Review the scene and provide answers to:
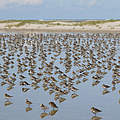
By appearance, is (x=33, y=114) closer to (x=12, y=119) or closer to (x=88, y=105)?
(x=12, y=119)

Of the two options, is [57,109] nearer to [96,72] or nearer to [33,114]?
[33,114]

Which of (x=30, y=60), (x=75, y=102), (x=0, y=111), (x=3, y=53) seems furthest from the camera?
(x=3, y=53)

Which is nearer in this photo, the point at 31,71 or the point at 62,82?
the point at 62,82

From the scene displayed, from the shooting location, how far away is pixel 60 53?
1409 inches

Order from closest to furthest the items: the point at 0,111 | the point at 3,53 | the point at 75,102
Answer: the point at 0,111
the point at 75,102
the point at 3,53

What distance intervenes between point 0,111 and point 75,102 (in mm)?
3893

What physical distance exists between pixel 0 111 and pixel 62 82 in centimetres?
562

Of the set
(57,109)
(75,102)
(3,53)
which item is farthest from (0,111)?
(3,53)

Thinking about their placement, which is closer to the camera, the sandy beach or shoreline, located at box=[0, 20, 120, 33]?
shoreline, located at box=[0, 20, 120, 33]

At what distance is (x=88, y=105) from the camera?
17062 mm

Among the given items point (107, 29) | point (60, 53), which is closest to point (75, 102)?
point (60, 53)

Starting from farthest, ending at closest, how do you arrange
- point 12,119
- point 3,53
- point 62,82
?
point 3,53
point 62,82
point 12,119

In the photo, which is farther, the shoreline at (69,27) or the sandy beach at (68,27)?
the sandy beach at (68,27)

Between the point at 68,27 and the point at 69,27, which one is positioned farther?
the point at 68,27
